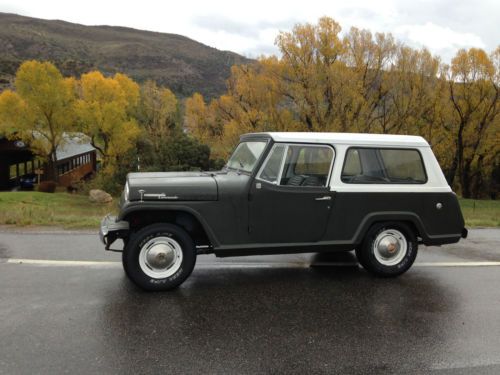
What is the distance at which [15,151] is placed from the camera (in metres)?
46.1

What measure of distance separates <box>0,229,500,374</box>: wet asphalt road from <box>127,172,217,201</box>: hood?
110 centimetres

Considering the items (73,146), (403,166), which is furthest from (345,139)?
(73,146)

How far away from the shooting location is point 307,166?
5.38 metres

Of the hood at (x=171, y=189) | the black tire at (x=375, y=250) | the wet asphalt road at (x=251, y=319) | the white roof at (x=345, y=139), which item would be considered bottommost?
the wet asphalt road at (x=251, y=319)

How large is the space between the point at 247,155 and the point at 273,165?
591 mm

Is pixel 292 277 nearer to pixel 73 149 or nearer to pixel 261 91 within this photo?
pixel 261 91

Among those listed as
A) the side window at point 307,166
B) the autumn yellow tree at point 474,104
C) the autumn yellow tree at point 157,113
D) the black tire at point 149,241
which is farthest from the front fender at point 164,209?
the autumn yellow tree at point 157,113

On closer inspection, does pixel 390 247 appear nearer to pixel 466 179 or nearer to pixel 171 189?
pixel 171 189

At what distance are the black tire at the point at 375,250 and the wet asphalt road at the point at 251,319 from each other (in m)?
0.15

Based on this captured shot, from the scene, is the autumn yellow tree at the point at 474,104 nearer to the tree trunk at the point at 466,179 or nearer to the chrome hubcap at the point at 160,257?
the tree trunk at the point at 466,179

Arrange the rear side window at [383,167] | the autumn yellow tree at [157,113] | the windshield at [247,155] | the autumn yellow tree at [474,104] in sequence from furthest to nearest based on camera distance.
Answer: the autumn yellow tree at [157,113], the autumn yellow tree at [474,104], the rear side window at [383,167], the windshield at [247,155]

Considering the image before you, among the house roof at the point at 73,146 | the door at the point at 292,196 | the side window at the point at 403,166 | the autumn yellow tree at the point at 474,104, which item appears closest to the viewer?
the door at the point at 292,196

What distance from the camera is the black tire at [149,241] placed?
479 centimetres

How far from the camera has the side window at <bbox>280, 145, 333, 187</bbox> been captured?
206 inches
